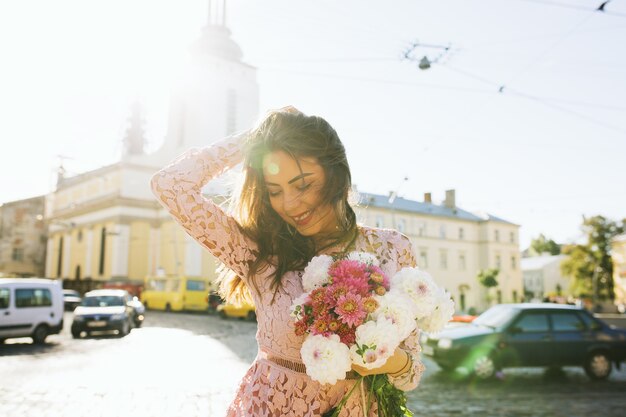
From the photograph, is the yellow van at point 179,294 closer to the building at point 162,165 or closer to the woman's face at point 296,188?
the building at point 162,165

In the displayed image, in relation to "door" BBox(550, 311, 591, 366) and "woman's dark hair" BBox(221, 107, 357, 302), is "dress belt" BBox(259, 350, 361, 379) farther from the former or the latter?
"door" BBox(550, 311, 591, 366)

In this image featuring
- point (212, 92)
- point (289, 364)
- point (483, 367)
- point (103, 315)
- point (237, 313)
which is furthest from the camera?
point (212, 92)

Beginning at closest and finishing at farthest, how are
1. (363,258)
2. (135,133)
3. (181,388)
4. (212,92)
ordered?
(363,258)
(181,388)
(212,92)
(135,133)

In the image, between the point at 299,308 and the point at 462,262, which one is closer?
the point at 299,308

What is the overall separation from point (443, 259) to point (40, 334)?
48.9m

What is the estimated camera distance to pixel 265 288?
1995 millimetres

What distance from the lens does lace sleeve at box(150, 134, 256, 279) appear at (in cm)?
206

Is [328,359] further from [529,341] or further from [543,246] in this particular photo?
→ [543,246]

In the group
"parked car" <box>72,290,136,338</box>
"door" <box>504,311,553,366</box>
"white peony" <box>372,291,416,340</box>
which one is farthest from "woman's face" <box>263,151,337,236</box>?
"parked car" <box>72,290,136,338</box>

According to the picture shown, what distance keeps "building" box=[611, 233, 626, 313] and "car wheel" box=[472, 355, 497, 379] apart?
188ft

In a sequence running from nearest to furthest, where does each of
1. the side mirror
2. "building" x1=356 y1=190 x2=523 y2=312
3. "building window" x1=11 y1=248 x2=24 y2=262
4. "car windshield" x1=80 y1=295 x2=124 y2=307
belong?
the side mirror → "car windshield" x1=80 y1=295 x2=124 y2=307 → "building" x1=356 y1=190 x2=523 y2=312 → "building window" x1=11 y1=248 x2=24 y2=262

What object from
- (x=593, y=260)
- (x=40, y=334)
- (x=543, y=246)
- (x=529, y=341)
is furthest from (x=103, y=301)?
(x=543, y=246)

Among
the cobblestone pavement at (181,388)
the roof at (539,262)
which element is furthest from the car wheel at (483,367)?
the roof at (539,262)

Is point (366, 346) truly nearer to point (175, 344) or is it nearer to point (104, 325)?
point (175, 344)
